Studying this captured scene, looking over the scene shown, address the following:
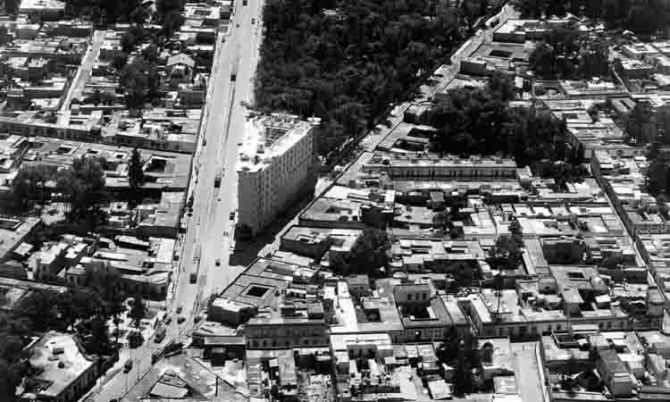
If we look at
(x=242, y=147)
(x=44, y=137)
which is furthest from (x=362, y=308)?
(x=44, y=137)

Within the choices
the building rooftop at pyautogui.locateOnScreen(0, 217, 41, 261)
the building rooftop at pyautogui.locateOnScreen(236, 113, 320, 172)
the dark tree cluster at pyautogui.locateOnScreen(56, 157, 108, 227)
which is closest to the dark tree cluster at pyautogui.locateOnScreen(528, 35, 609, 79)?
the building rooftop at pyautogui.locateOnScreen(236, 113, 320, 172)

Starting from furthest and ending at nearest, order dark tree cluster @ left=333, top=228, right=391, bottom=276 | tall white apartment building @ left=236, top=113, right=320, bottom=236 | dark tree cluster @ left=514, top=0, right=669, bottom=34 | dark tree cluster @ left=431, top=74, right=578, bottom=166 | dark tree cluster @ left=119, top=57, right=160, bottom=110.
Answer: dark tree cluster @ left=514, top=0, right=669, bottom=34
dark tree cluster @ left=119, top=57, right=160, bottom=110
dark tree cluster @ left=431, top=74, right=578, bottom=166
tall white apartment building @ left=236, top=113, right=320, bottom=236
dark tree cluster @ left=333, top=228, right=391, bottom=276

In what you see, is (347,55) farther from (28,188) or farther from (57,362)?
(57,362)

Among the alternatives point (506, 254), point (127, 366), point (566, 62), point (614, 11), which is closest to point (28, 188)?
point (127, 366)

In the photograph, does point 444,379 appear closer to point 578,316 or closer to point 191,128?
point 578,316

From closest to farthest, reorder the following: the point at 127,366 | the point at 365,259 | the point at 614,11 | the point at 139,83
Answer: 1. the point at 127,366
2. the point at 365,259
3. the point at 139,83
4. the point at 614,11

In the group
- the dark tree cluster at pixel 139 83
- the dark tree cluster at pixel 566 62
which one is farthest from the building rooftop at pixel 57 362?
the dark tree cluster at pixel 566 62

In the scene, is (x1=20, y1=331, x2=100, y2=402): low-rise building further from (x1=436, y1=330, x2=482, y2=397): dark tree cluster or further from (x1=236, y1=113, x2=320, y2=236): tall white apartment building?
(x1=436, y1=330, x2=482, y2=397): dark tree cluster
